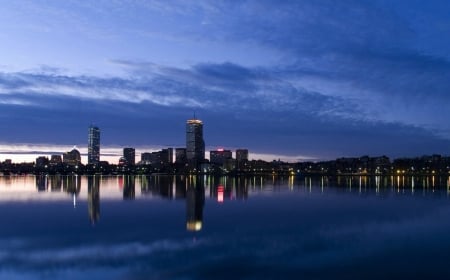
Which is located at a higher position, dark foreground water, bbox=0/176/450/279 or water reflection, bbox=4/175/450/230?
dark foreground water, bbox=0/176/450/279

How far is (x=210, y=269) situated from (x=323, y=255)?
4573 millimetres

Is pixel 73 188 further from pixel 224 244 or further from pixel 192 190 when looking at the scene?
pixel 224 244

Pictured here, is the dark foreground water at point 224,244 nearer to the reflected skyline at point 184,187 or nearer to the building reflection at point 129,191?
the building reflection at point 129,191

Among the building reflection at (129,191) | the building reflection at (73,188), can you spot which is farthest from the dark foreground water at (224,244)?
the building reflection at (129,191)

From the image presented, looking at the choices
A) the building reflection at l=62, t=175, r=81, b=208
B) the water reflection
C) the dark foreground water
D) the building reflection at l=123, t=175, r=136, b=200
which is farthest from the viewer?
the building reflection at l=123, t=175, r=136, b=200

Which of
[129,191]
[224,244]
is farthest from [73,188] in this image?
[224,244]

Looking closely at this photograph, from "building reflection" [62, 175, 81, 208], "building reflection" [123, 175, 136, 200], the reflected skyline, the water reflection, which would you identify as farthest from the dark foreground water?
the reflected skyline

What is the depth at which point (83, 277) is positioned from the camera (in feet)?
45.7

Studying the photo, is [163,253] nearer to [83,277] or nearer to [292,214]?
[83,277]

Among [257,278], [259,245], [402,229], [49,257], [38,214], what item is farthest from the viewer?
[38,214]

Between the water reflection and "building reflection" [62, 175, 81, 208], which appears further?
"building reflection" [62, 175, 81, 208]

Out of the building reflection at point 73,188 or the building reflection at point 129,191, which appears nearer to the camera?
the building reflection at point 73,188

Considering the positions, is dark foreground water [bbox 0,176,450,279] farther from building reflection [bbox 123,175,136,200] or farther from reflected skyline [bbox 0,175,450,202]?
reflected skyline [bbox 0,175,450,202]

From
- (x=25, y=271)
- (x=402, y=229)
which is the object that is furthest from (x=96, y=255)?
(x=402, y=229)
